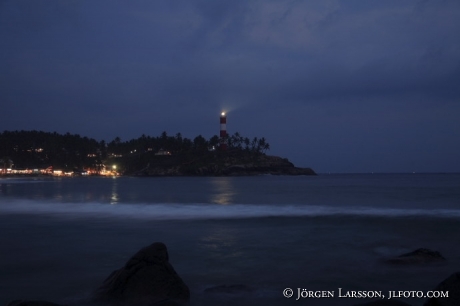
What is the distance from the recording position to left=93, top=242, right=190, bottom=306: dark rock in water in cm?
848

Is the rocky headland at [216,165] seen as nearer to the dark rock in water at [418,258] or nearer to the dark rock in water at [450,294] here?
the dark rock in water at [418,258]

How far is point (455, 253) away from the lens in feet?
46.6

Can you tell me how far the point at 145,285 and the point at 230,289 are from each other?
182 centimetres

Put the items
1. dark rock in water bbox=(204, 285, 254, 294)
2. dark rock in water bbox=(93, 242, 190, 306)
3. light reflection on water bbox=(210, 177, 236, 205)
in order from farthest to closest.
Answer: light reflection on water bbox=(210, 177, 236, 205) → dark rock in water bbox=(204, 285, 254, 294) → dark rock in water bbox=(93, 242, 190, 306)

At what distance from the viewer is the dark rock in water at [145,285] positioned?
8.48m

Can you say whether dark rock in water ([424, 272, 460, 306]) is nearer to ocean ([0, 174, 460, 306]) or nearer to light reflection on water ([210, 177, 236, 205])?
ocean ([0, 174, 460, 306])

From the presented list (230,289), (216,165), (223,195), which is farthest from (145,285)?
(216,165)

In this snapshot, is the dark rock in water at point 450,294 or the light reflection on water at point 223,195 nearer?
the dark rock in water at point 450,294


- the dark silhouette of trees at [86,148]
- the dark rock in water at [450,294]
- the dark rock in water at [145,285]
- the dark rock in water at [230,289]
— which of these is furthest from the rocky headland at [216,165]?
the dark rock in water at [450,294]

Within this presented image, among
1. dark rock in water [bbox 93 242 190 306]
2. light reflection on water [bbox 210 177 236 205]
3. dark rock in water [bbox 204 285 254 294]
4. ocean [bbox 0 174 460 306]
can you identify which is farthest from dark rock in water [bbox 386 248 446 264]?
light reflection on water [bbox 210 177 236 205]

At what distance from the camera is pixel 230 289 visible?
31.0ft

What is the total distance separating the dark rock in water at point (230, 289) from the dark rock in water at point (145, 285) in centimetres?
73

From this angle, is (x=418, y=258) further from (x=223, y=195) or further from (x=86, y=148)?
(x=86, y=148)

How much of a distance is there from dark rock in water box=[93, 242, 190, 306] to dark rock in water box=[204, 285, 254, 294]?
731mm
